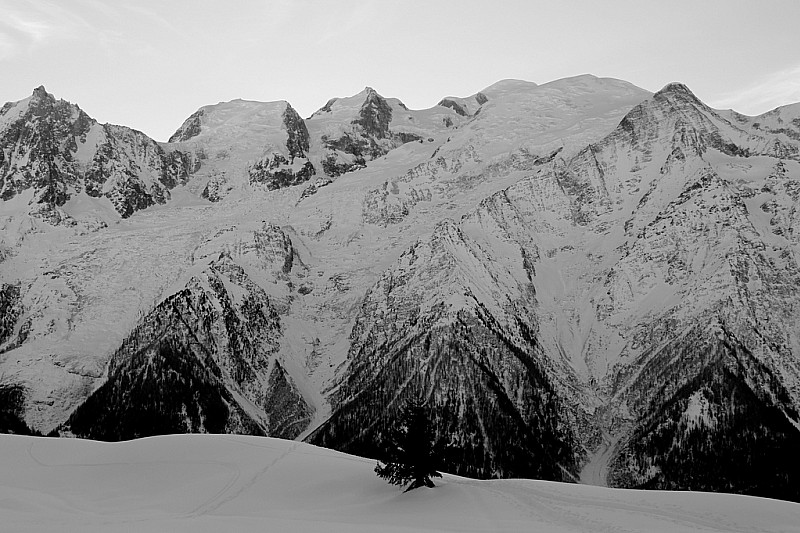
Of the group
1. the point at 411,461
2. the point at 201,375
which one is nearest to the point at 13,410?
the point at 201,375

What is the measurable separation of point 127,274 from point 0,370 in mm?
36446

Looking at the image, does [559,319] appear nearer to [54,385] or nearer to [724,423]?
[724,423]

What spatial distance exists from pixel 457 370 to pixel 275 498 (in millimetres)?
119599

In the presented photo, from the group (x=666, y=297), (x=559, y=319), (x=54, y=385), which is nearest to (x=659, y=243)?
(x=666, y=297)

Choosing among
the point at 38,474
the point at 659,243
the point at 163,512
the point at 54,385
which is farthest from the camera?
the point at 659,243

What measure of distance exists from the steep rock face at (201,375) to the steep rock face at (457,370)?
15.9 metres

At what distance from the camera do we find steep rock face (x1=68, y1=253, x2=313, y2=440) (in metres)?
166

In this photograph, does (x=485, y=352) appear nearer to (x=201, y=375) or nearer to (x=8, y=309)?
(x=201, y=375)

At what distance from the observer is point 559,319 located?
628 feet

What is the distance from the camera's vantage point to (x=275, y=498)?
48125 mm

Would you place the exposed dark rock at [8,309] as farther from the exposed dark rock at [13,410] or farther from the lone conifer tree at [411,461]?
the lone conifer tree at [411,461]

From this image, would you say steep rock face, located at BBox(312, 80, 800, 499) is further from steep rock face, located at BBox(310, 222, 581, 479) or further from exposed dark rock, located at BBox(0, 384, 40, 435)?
exposed dark rock, located at BBox(0, 384, 40, 435)

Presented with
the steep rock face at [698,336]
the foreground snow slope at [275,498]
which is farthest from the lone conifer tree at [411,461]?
the steep rock face at [698,336]

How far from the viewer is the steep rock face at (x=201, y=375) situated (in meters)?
166
